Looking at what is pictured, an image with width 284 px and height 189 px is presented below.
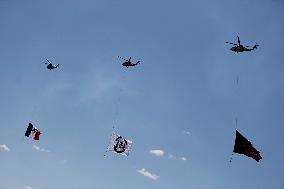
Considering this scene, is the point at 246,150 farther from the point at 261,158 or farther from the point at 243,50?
the point at 243,50

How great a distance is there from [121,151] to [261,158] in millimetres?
16206

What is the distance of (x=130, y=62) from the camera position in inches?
1892

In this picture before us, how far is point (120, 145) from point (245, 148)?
15.3 meters

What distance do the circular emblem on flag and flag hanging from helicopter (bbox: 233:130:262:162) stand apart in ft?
46.9

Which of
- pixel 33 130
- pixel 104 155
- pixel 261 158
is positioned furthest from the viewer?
pixel 33 130

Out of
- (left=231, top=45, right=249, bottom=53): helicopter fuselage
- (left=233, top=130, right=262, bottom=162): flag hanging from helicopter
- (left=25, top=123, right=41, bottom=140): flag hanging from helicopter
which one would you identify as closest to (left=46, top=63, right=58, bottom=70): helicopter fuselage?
(left=25, top=123, right=41, bottom=140): flag hanging from helicopter

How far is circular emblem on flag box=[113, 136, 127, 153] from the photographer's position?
40.7 meters

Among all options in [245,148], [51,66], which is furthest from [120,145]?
[51,66]

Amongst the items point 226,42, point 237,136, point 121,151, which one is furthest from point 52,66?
point 237,136

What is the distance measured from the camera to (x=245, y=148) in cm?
3012

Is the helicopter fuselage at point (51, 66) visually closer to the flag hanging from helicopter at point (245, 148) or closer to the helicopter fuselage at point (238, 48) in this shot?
the helicopter fuselage at point (238, 48)

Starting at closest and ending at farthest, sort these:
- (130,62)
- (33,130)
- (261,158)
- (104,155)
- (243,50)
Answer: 1. (261,158)
2. (104,155)
3. (243,50)
4. (130,62)
5. (33,130)

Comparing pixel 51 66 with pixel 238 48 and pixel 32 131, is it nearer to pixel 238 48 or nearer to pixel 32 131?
pixel 32 131

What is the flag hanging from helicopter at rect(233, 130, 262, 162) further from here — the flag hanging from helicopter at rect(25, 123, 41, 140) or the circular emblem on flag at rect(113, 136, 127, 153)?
the flag hanging from helicopter at rect(25, 123, 41, 140)
